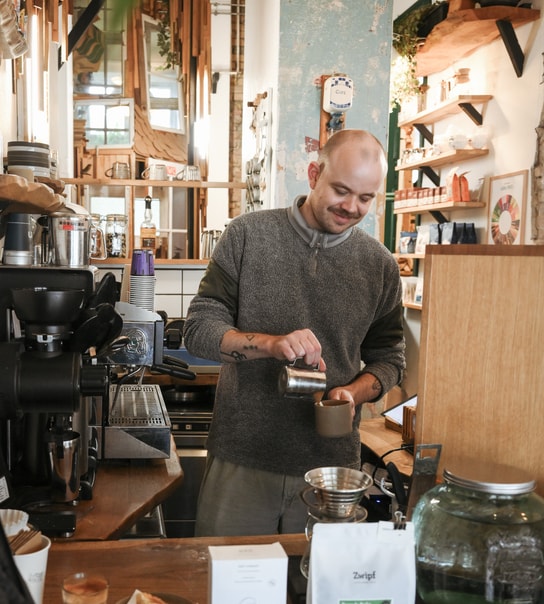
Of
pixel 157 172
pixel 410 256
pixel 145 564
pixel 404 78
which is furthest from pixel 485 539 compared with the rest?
pixel 404 78

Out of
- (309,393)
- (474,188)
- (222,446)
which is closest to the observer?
(309,393)

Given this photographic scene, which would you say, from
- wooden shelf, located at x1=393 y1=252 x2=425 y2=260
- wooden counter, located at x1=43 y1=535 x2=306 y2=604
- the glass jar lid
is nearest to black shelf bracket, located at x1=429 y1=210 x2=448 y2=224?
wooden shelf, located at x1=393 y1=252 x2=425 y2=260

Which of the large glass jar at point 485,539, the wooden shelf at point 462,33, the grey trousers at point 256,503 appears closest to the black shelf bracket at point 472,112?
the wooden shelf at point 462,33

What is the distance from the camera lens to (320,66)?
3.43 meters

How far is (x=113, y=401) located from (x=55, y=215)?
2.33 feet

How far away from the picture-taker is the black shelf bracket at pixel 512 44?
4102mm

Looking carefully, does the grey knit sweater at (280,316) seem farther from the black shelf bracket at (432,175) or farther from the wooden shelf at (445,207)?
the black shelf bracket at (432,175)

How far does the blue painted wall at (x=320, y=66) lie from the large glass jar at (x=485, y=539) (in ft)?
8.46

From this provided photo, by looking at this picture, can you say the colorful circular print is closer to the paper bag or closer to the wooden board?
the wooden board

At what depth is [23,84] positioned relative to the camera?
11.4 ft

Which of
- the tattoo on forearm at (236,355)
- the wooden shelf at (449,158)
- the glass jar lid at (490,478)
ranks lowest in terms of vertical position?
the glass jar lid at (490,478)

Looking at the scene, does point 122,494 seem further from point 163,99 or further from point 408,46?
point 163,99

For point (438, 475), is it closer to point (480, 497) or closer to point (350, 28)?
point (480, 497)

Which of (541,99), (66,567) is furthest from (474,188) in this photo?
(66,567)
